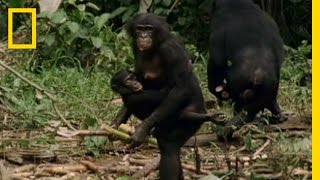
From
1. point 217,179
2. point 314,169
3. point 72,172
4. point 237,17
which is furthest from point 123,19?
point 314,169

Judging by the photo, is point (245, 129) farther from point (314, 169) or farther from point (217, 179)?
point (314, 169)

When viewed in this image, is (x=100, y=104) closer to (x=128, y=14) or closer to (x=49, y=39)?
(x=49, y=39)

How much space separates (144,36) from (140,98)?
0.42 meters

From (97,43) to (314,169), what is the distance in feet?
21.7

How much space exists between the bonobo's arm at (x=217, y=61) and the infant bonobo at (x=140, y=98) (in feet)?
6.37

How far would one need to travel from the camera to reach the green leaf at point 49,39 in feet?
32.6

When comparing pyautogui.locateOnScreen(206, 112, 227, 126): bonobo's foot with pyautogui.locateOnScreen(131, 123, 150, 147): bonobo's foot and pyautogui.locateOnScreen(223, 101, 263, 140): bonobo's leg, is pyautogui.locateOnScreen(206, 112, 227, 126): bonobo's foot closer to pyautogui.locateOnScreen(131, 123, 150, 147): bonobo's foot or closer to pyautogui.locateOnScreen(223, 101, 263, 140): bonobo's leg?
pyautogui.locateOnScreen(131, 123, 150, 147): bonobo's foot

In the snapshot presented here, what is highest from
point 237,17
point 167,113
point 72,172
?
point 237,17

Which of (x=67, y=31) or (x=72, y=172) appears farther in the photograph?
(x=67, y=31)

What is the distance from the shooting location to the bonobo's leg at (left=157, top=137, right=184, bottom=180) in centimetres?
565

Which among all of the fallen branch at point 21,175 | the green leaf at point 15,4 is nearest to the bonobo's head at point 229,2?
the fallen branch at point 21,175

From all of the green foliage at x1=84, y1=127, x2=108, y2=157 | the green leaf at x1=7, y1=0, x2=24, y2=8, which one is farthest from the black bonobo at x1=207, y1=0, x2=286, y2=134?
the green leaf at x1=7, y1=0, x2=24, y2=8

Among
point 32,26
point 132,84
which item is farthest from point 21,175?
point 32,26

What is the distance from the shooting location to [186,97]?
573 centimetres
